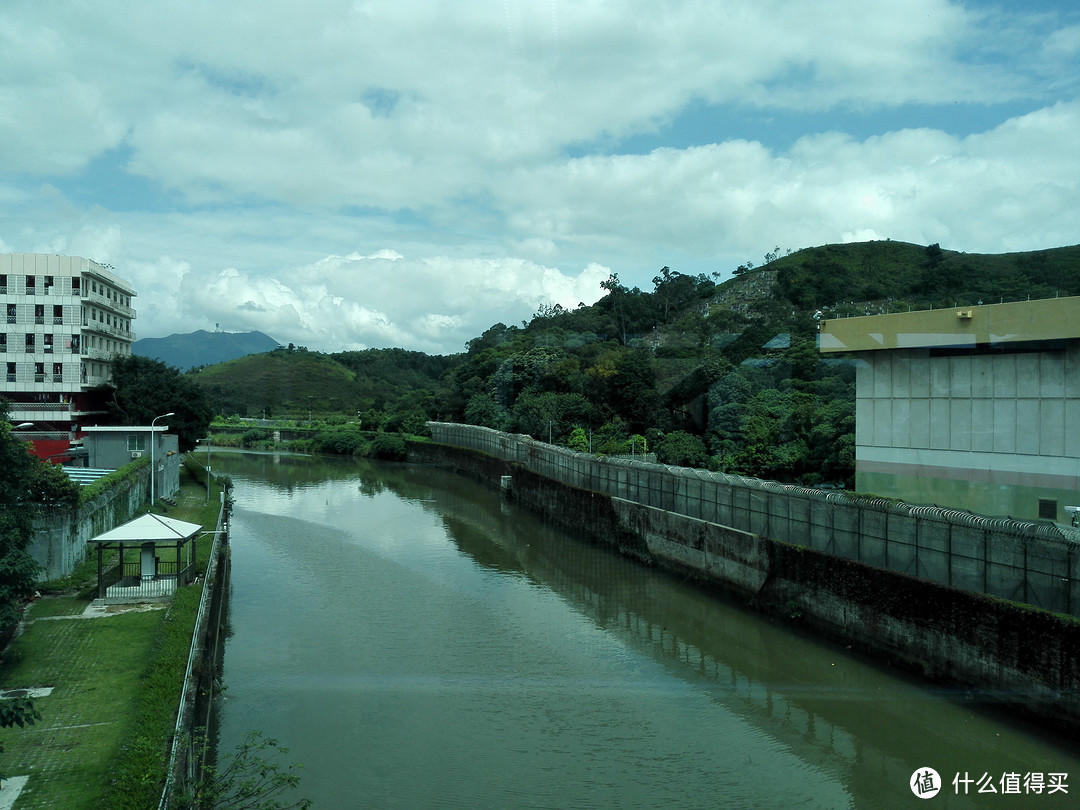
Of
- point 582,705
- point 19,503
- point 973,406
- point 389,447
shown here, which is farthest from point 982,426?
point 389,447

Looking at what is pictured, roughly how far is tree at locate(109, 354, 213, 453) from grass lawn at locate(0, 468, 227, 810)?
2608 cm

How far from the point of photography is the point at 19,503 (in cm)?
1428

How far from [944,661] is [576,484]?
61.9 feet

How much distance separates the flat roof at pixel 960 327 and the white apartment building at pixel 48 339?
35615 millimetres

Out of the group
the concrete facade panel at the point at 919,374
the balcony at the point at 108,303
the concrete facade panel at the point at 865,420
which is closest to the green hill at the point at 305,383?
the balcony at the point at 108,303

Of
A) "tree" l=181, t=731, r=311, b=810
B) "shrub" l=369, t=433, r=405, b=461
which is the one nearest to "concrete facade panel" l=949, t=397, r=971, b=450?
"tree" l=181, t=731, r=311, b=810

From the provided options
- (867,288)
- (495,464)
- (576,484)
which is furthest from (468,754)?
(867,288)

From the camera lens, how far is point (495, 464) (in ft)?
149

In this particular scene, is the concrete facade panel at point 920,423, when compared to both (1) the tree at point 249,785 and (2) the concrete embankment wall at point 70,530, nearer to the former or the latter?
(1) the tree at point 249,785

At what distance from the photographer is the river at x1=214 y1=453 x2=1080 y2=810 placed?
1016cm

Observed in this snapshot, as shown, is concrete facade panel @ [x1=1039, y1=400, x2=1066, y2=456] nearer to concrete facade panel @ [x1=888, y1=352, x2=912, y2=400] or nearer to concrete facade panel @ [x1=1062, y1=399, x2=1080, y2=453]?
concrete facade panel @ [x1=1062, y1=399, x2=1080, y2=453]

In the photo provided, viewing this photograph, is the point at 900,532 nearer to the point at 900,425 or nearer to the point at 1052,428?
the point at 1052,428

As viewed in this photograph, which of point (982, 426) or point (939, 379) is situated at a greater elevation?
point (939, 379)

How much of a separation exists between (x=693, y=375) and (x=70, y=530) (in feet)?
99.2
